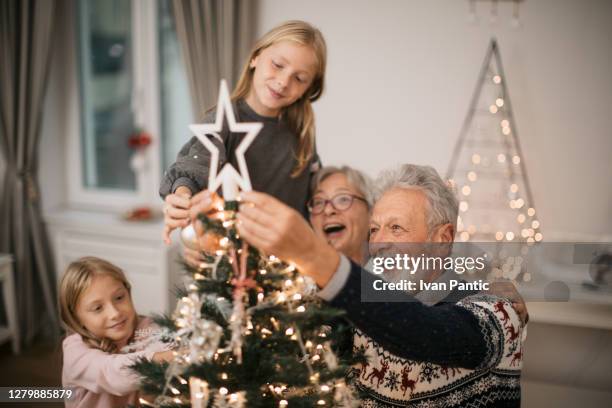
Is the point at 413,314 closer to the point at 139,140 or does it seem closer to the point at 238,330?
the point at 238,330

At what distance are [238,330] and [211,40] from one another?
254 cm

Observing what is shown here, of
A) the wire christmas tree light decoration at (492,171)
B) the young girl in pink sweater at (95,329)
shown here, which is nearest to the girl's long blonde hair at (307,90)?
the young girl in pink sweater at (95,329)

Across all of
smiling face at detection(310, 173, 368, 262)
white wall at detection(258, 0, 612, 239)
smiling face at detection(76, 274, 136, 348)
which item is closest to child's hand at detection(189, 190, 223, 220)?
smiling face at detection(76, 274, 136, 348)

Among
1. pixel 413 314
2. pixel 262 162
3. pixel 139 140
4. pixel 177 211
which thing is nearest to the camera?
pixel 413 314

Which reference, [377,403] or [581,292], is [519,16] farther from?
[377,403]

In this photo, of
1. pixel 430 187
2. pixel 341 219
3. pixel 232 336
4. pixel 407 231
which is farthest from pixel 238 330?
pixel 341 219

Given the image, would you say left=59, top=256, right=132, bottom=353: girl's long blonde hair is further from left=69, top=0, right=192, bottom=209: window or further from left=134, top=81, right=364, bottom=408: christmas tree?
left=69, top=0, right=192, bottom=209: window

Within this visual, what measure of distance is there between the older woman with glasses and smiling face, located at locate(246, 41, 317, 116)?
1.62 ft

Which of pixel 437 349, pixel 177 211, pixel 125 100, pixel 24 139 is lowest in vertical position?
pixel 437 349

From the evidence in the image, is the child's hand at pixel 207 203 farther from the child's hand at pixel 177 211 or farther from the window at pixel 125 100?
the window at pixel 125 100

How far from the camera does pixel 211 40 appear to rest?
10.5 ft

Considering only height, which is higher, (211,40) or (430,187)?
(211,40)

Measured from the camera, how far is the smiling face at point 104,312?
1768 mm

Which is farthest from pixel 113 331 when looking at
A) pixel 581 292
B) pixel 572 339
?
pixel 572 339
